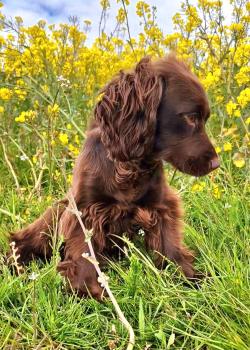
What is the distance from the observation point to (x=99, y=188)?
242 centimetres

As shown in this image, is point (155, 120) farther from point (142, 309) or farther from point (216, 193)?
point (216, 193)

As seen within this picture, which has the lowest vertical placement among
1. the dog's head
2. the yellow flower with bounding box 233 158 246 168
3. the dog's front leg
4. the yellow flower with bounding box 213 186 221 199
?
the dog's front leg

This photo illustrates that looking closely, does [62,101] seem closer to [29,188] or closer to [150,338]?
[29,188]

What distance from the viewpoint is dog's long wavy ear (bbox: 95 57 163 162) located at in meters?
2.32

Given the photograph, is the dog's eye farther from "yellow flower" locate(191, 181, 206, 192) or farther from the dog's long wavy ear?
"yellow flower" locate(191, 181, 206, 192)

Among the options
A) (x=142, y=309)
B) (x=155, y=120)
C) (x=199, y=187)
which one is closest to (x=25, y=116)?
(x=199, y=187)

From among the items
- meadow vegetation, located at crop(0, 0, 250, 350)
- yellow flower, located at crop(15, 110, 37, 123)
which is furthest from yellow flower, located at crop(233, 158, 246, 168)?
yellow flower, located at crop(15, 110, 37, 123)

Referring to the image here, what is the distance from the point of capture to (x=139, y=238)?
2.71m

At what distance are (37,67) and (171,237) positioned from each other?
7.76 feet

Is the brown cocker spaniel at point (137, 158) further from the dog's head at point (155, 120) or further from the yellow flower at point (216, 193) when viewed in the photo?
the yellow flower at point (216, 193)

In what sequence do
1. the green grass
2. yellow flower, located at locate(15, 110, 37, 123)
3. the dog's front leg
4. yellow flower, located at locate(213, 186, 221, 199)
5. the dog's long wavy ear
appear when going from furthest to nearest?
yellow flower, located at locate(15, 110, 37, 123) → yellow flower, located at locate(213, 186, 221, 199) → the dog's front leg → the dog's long wavy ear → the green grass

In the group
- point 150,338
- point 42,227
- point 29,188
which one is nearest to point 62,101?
point 29,188

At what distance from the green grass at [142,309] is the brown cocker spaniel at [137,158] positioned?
0.14m

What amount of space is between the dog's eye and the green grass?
1.67 ft
